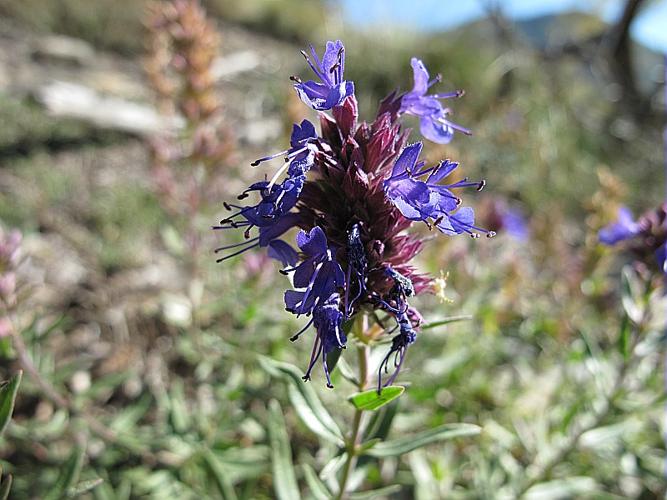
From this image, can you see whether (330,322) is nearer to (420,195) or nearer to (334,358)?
(334,358)

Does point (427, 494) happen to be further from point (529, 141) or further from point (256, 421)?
point (529, 141)

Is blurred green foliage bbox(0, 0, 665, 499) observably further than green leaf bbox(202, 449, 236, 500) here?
Yes

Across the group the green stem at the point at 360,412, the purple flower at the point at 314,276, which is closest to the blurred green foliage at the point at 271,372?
the green stem at the point at 360,412

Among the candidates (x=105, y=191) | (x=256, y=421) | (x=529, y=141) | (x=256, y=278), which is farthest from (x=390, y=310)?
(x=529, y=141)

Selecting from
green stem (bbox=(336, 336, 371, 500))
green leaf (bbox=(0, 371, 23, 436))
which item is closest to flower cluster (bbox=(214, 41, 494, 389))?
green stem (bbox=(336, 336, 371, 500))

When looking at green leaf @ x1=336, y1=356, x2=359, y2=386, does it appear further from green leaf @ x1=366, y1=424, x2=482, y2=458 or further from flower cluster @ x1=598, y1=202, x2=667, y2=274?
flower cluster @ x1=598, y1=202, x2=667, y2=274

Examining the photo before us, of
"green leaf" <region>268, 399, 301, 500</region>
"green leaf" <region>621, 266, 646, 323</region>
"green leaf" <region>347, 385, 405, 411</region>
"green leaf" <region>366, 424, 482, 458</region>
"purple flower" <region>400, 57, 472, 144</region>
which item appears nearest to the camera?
"green leaf" <region>347, 385, 405, 411</region>

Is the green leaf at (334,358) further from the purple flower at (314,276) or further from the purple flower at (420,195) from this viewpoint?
the purple flower at (420,195)

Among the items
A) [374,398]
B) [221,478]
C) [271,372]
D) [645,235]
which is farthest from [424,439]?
[645,235]
